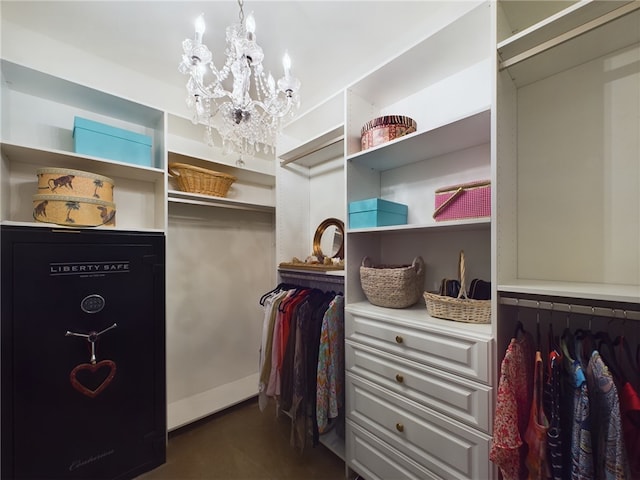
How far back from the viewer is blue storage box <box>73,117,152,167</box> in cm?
151

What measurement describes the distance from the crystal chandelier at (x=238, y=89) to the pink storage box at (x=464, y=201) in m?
0.91

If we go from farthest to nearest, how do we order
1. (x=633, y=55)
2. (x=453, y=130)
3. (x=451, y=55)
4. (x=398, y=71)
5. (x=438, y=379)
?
1. (x=398, y=71)
2. (x=451, y=55)
3. (x=453, y=130)
4. (x=438, y=379)
5. (x=633, y=55)

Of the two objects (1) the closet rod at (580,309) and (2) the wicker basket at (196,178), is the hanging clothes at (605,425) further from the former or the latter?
(2) the wicker basket at (196,178)

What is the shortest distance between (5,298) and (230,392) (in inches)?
65.3

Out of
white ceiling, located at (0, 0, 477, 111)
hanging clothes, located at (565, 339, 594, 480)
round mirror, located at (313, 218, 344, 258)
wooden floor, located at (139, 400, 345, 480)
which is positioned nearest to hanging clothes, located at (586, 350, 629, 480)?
hanging clothes, located at (565, 339, 594, 480)

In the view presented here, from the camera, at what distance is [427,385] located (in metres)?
1.20

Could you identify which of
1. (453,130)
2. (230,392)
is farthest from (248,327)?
(453,130)

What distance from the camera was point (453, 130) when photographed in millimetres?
1269

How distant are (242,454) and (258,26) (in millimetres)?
2740

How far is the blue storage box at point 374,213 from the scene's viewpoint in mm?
1510

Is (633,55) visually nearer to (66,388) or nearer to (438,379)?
(438,379)

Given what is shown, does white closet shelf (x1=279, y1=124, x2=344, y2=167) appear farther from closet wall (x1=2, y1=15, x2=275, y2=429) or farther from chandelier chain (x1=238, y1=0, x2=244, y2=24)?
chandelier chain (x1=238, y1=0, x2=244, y2=24)

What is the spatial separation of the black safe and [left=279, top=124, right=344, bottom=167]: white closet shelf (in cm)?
114

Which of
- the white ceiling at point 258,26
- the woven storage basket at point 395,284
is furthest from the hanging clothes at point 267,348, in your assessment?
the white ceiling at point 258,26
